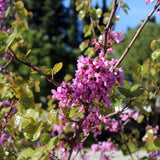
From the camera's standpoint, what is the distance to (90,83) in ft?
2.59

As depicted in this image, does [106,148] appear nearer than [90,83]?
No

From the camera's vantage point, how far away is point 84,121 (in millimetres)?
938

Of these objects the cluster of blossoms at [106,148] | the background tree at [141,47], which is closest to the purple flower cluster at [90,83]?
Answer: the cluster of blossoms at [106,148]

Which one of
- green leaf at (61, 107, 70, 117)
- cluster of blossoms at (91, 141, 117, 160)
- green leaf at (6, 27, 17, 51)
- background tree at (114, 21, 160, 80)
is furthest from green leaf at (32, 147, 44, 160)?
background tree at (114, 21, 160, 80)

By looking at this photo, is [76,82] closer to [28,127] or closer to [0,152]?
[28,127]

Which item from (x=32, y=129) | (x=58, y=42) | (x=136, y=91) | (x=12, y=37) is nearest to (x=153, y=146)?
(x=136, y=91)

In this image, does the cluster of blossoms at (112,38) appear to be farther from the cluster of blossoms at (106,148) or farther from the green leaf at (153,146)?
the cluster of blossoms at (106,148)

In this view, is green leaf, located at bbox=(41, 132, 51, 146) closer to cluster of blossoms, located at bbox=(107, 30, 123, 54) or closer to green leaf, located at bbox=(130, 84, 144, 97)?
green leaf, located at bbox=(130, 84, 144, 97)

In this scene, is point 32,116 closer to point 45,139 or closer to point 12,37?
point 45,139

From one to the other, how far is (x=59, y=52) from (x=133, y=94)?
1198 centimetres

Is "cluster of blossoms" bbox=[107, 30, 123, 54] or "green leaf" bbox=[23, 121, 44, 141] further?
"cluster of blossoms" bbox=[107, 30, 123, 54]

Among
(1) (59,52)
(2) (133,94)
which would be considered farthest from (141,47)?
(2) (133,94)

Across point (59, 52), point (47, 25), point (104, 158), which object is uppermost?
point (47, 25)

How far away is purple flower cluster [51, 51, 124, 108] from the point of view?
0.78 meters
